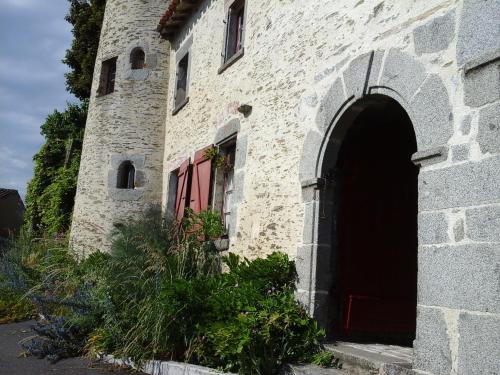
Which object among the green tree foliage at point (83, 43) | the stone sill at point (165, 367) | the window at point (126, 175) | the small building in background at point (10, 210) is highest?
the green tree foliage at point (83, 43)

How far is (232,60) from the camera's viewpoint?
7316 mm

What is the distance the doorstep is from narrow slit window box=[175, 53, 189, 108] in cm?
665

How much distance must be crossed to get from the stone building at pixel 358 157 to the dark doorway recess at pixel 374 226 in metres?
0.02

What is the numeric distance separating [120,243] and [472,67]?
4428mm

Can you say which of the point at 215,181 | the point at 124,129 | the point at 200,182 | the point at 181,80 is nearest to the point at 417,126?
the point at 215,181

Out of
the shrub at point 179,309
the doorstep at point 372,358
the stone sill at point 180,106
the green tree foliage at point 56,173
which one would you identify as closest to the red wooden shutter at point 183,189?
the stone sill at point 180,106

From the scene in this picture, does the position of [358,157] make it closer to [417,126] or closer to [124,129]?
[417,126]

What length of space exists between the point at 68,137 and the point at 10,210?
15.6 metres

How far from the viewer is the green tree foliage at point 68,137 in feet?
43.1

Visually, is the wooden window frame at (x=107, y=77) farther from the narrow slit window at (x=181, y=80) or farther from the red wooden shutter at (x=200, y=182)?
the red wooden shutter at (x=200, y=182)

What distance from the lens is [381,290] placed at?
545 centimetres

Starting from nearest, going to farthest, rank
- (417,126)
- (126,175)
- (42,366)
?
(417,126), (42,366), (126,175)

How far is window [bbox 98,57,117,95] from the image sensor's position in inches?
454

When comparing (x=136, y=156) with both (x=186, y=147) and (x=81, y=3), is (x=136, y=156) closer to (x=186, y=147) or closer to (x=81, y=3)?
(x=186, y=147)
